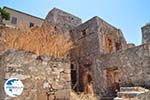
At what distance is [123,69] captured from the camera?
952 centimetres

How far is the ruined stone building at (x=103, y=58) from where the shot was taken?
29.0 feet

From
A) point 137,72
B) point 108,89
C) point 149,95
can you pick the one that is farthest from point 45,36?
point 108,89

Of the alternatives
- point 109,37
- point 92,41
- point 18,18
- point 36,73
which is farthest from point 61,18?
point 36,73

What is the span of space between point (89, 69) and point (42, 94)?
7139 millimetres

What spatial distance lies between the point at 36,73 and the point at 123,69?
5740mm

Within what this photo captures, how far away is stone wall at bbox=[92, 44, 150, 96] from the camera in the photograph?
8.55m

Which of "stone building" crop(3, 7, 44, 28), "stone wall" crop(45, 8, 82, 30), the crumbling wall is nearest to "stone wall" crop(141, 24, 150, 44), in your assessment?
the crumbling wall

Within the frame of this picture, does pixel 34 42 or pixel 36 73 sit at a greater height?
pixel 34 42

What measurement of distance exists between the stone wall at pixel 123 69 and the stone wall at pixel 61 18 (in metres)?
4.46

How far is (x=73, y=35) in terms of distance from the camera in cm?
1355
